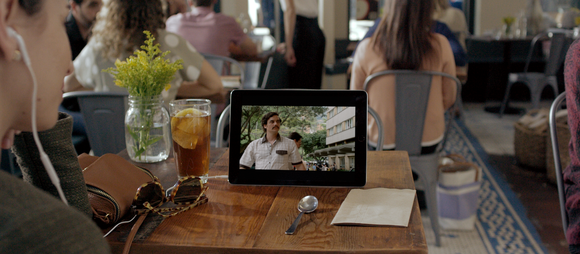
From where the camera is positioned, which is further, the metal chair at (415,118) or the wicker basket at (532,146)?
the wicker basket at (532,146)

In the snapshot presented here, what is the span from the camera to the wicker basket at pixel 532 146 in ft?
9.91

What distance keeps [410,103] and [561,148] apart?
1.46m

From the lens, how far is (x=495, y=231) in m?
2.20

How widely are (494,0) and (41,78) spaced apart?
6887 mm

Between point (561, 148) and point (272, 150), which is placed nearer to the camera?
point (272, 150)

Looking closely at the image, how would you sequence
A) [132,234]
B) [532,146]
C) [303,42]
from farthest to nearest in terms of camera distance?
[303,42]
[532,146]
[132,234]

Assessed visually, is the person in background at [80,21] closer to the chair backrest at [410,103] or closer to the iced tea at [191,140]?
the chair backrest at [410,103]

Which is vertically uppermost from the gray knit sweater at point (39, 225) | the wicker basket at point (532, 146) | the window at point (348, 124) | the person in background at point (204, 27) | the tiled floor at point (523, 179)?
the person in background at point (204, 27)

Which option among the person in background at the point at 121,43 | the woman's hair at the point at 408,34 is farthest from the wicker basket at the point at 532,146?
the person in background at the point at 121,43

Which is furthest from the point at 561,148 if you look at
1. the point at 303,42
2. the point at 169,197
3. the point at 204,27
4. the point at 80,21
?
the point at 80,21

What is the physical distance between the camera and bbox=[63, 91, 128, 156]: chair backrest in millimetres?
1674

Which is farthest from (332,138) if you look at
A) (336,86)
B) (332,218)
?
(336,86)

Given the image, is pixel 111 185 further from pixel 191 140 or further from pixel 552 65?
pixel 552 65

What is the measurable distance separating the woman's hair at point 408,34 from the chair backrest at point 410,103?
0.18ft
